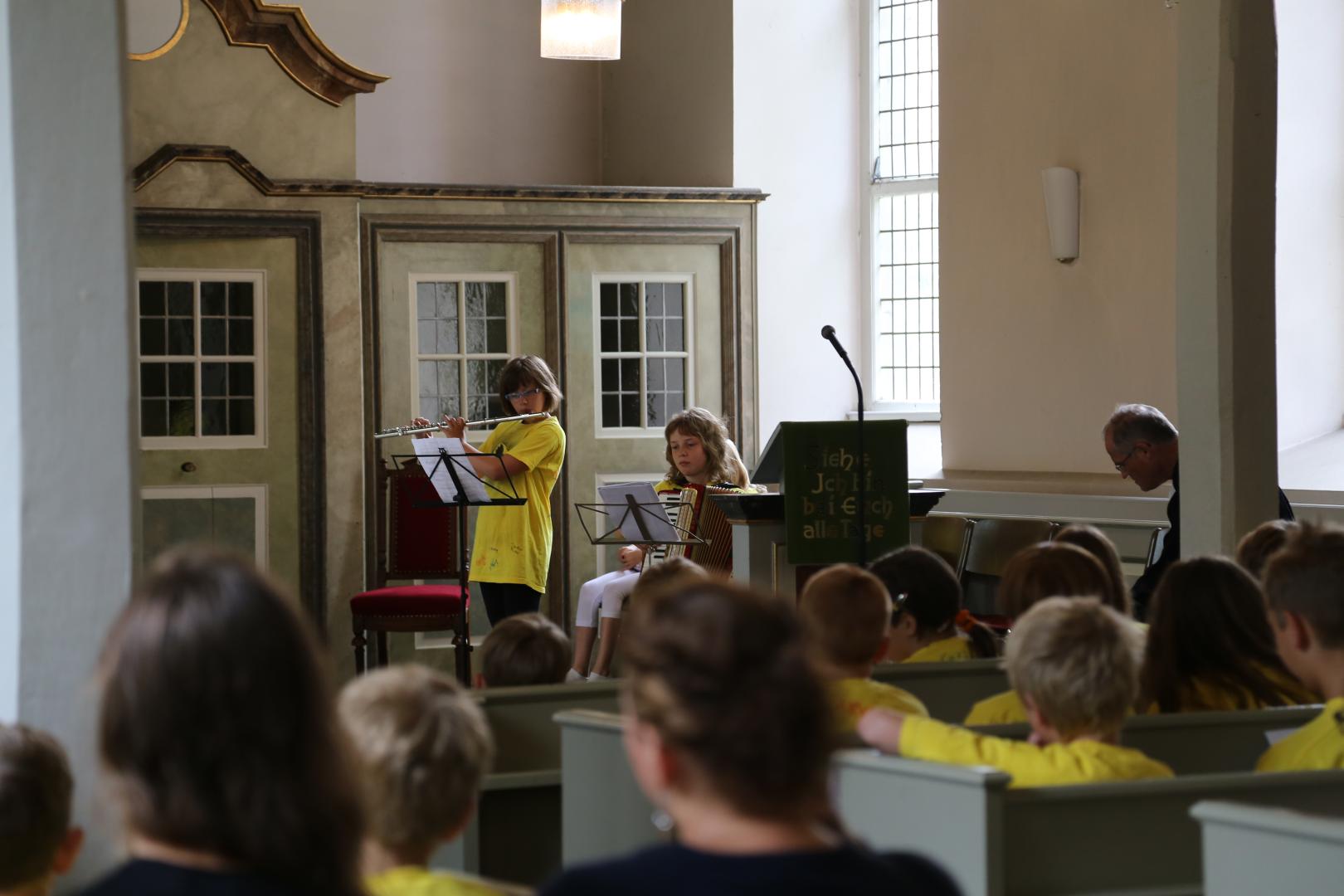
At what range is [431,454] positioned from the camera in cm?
631

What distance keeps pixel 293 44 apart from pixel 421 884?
7204mm

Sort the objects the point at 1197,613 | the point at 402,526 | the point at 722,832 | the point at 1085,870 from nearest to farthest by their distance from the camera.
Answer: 1. the point at 722,832
2. the point at 1085,870
3. the point at 1197,613
4. the point at 402,526

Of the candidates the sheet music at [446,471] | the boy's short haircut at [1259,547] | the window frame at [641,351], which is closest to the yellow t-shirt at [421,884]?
the boy's short haircut at [1259,547]

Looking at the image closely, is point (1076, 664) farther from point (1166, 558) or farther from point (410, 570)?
point (410, 570)

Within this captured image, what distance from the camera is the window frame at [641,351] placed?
9008mm

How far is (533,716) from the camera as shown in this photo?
137 inches

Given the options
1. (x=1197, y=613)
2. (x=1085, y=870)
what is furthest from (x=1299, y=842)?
(x=1197, y=613)

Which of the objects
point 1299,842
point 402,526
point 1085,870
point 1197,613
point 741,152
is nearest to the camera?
point 1299,842

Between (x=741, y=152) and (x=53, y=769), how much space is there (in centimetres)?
806

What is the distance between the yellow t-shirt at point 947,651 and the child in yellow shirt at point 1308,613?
3.79ft

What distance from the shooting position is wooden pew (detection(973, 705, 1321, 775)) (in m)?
3.03

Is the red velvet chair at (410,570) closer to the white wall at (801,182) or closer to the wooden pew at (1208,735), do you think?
the white wall at (801,182)

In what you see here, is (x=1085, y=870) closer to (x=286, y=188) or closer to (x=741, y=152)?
(x=286, y=188)

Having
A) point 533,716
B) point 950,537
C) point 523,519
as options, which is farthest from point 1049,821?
point 950,537
